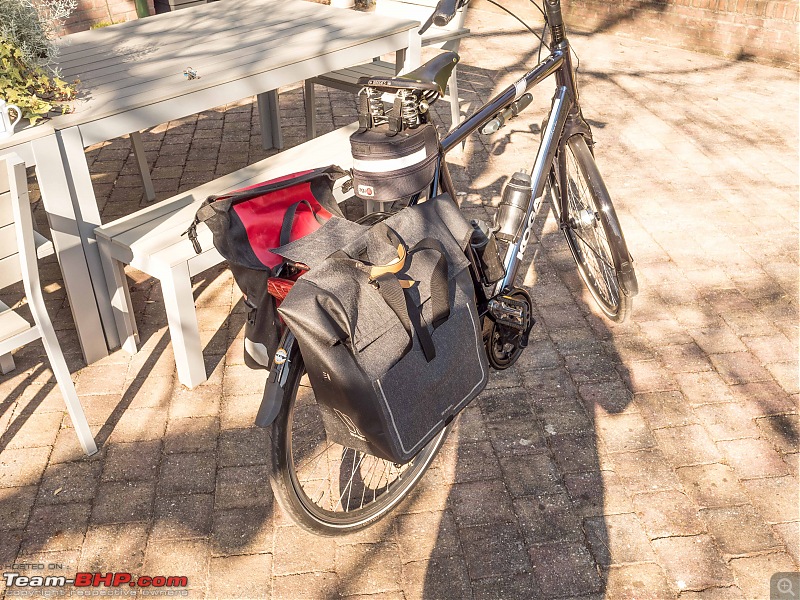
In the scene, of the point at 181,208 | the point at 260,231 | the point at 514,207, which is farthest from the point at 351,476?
the point at 181,208

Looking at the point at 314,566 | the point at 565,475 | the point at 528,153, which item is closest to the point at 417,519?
the point at 314,566

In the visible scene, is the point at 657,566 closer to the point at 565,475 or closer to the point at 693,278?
the point at 565,475

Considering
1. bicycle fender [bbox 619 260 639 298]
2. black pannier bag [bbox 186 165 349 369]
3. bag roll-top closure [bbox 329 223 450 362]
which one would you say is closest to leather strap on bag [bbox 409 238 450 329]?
bag roll-top closure [bbox 329 223 450 362]

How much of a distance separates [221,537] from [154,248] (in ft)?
3.97

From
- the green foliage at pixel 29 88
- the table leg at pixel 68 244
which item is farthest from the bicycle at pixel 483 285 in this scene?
the green foliage at pixel 29 88

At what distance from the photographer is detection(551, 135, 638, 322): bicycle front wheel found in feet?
11.0

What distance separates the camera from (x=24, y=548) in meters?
2.58

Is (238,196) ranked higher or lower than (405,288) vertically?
higher

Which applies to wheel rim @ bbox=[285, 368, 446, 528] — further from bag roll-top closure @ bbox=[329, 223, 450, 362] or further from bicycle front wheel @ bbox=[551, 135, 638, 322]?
bicycle front wheel @ bbox=[551, 135, 638, 322]

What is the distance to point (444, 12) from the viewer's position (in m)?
2.78

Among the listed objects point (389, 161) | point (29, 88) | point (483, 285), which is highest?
point (29, 88)

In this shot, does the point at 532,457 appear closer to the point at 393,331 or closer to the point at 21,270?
the point at 393,331

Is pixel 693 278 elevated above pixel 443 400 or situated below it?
below

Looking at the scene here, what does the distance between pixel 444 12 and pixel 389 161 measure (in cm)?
72
